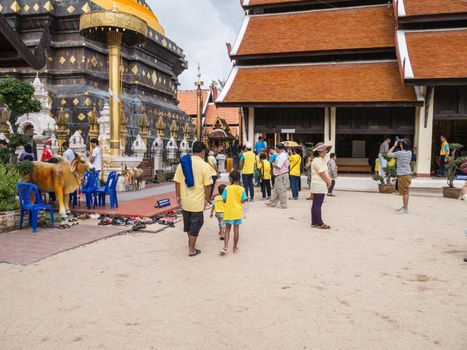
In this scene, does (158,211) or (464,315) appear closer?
(464,315)

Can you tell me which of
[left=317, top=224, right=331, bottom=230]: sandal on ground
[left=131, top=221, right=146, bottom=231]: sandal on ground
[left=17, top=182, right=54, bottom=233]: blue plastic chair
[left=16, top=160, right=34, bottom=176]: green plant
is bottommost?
[left=317, top=224, right=331, bottom=230]: sandal on ground

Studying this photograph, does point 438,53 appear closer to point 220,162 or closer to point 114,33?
point 220,162

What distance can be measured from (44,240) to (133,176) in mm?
6221

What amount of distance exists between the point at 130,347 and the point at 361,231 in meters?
5.33

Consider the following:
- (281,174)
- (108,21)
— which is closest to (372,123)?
(281,174)

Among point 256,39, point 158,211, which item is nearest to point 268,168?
point 158,211

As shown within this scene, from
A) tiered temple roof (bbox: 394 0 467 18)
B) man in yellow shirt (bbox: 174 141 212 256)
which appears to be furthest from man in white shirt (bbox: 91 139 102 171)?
tiered temple roof (bbox: 394 0 467 18)

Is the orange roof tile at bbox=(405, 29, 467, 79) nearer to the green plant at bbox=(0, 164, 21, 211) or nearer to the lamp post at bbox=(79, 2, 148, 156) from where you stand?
the lamp post at bbox=(79, 2, 148, 156)

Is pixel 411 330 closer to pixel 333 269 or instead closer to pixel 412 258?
pixel 333 269

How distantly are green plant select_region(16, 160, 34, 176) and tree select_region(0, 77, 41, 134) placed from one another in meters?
1.58

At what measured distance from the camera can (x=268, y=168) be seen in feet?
35.9

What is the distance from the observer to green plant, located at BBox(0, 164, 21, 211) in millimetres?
6970

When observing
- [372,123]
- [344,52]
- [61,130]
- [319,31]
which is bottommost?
[61,130]

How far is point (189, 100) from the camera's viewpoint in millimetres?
35188
